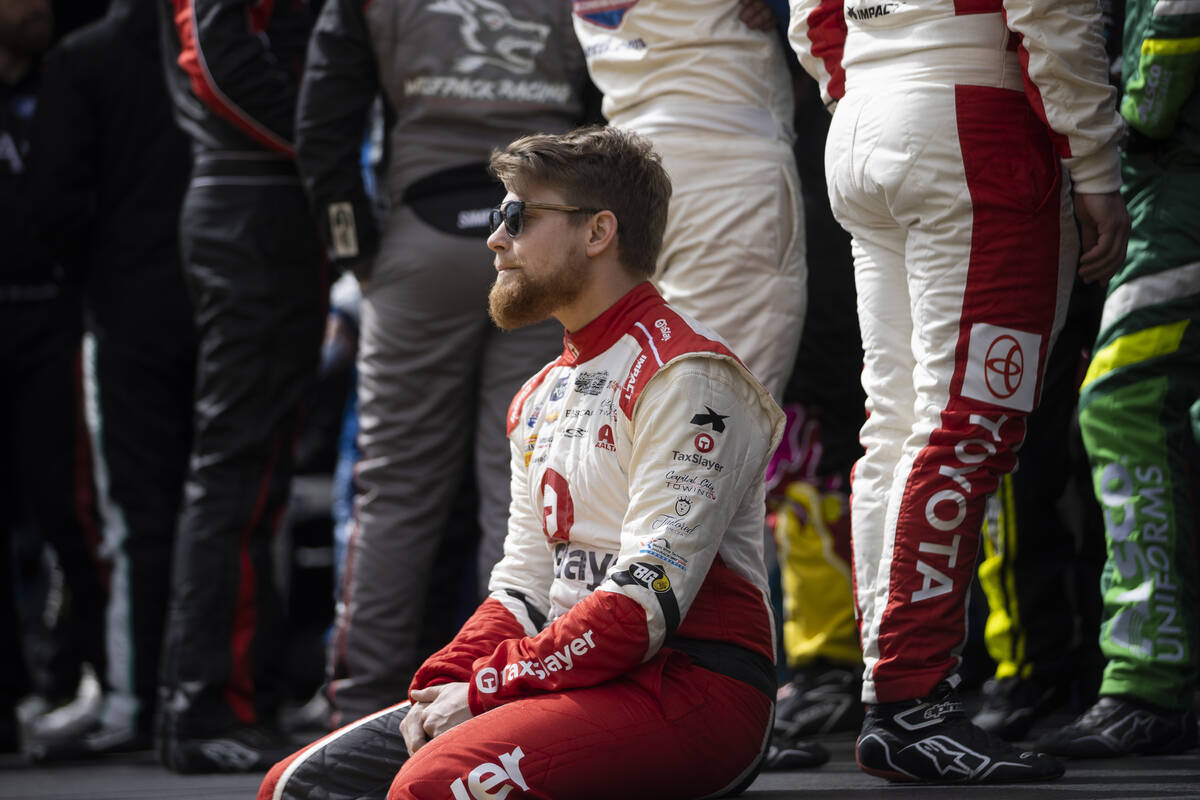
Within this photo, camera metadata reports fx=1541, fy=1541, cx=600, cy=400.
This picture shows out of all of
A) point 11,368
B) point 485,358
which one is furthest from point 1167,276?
point 11,368

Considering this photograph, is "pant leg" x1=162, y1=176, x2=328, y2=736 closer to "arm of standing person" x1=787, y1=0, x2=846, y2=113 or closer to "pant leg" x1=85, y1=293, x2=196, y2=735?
"pant leg" x1=85, y1=293, x2=196, y2=735

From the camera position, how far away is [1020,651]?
3.58 metres

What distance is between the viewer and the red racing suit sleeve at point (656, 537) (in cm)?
237

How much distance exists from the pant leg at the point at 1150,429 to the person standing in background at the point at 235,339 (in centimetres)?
212

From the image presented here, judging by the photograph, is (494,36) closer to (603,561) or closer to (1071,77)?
(1071,77)

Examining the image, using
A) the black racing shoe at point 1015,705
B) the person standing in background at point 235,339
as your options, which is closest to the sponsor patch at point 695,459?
the black racing shoe at point 1015,705

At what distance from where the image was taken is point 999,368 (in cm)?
→ 279

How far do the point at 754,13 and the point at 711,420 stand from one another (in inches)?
52.6

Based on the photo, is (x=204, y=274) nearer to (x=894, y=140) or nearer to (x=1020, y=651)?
(x=894, y=140)

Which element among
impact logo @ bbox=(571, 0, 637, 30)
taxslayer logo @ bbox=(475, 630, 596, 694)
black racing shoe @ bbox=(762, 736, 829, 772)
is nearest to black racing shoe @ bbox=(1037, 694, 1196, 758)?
black racing shoe @ bbox=(762, 736, 829, 772)

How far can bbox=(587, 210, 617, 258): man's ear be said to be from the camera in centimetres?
268

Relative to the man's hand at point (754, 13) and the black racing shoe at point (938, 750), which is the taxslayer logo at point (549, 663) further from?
the man's hand at point (754, 13)

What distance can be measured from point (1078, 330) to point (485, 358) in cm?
148

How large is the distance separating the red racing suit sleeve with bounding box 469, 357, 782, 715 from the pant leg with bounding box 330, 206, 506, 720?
149 cm
